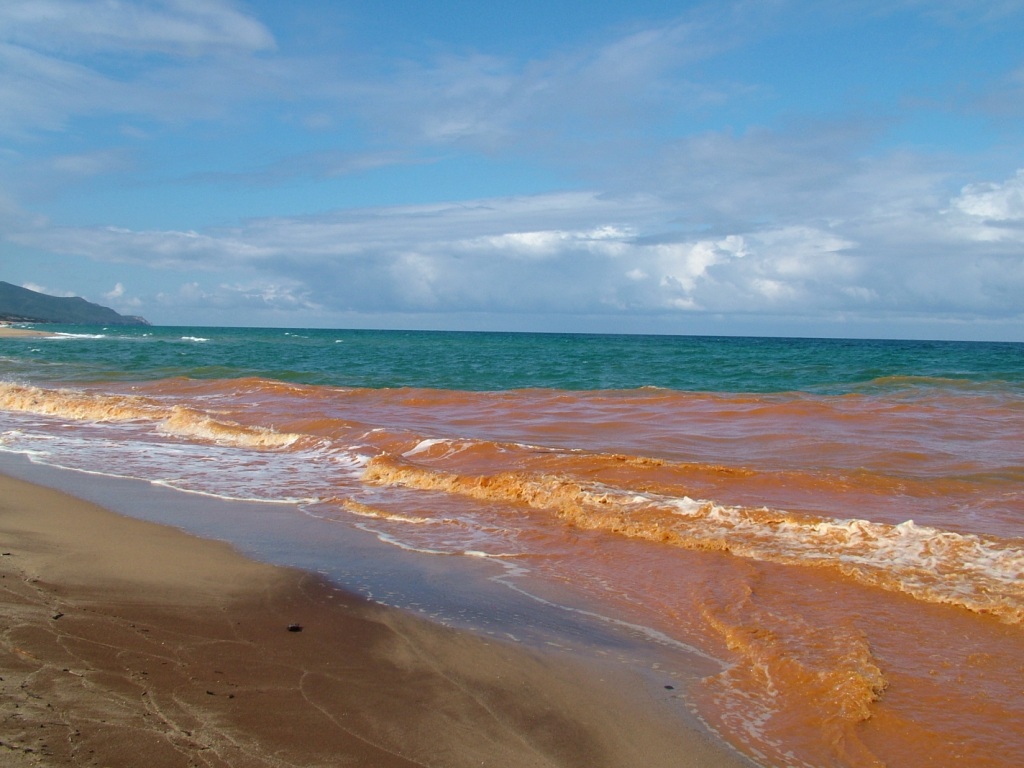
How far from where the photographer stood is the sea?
3.89 m

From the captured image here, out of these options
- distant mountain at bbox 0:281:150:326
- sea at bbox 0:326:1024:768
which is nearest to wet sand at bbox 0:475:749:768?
sea at bbox 0:326:1024:768

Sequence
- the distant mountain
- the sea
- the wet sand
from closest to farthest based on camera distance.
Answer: the wet sand → the sea → the distant mountain

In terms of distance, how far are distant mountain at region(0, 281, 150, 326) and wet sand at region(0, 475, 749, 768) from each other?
154812mm

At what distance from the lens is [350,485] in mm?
9234

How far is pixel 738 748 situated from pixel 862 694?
3.06ft

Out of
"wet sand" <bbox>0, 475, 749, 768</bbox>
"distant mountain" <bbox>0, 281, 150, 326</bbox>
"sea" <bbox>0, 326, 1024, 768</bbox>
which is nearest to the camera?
"wet sand" <bbox>0, 475, 749, 768</bbox>

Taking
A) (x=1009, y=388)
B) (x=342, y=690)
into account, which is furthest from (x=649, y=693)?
(x=1009, y=388)

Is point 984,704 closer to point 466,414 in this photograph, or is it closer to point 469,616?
point 469,616

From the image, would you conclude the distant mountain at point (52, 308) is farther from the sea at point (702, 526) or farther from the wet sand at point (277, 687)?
the wet sand at point (277, 687)

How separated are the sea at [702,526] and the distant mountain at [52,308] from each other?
5791 inches

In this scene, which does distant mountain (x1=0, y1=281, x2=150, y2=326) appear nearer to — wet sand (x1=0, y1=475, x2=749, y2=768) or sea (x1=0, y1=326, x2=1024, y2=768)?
sea (x1=0, y1=326, x2=1024, y2=768)

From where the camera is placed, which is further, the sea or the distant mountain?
the distant mountain

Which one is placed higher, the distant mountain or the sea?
the distant mountain

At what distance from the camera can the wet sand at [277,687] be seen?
9.69 ft
